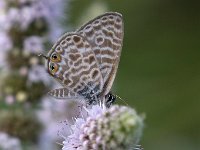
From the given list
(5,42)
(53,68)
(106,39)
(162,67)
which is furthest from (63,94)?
(162,67)

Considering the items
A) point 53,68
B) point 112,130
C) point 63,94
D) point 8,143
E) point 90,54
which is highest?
point 8,143

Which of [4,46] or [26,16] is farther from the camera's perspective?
[4,46]

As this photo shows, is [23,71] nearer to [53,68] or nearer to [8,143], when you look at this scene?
[8,143]

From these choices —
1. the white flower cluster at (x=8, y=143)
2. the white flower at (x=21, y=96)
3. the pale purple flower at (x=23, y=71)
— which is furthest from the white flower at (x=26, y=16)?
the white flower cluster at (x=8, y=143)

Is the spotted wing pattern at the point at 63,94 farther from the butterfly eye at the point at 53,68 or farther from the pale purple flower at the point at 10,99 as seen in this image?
the pale purple flower at the point at 10,99

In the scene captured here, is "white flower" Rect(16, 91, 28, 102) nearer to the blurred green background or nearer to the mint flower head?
the blurred green background

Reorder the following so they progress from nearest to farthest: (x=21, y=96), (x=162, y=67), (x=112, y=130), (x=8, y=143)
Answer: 1. (x=112, y=130)
2. (x=8, y=143)
3. (x=21, y=96)
4. (x=162, y=67)

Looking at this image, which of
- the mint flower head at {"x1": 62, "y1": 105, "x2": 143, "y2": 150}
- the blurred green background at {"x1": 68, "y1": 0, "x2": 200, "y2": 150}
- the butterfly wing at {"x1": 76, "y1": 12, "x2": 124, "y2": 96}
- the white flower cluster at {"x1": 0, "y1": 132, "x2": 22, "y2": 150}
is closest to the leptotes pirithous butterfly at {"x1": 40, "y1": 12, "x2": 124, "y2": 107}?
the butterfly wing at {"x1": 76, "y1": 12, "x2": 124, "y2": 96}
